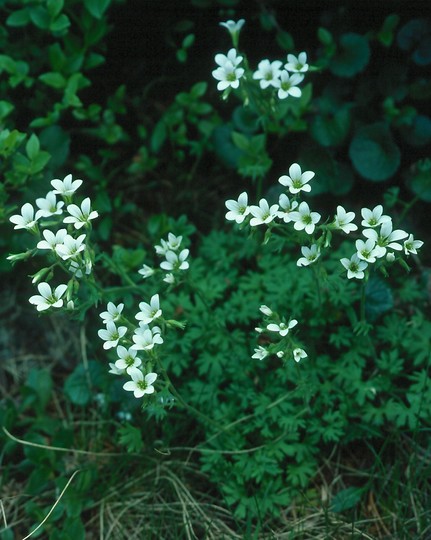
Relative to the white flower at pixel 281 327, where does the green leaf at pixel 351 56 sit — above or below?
above

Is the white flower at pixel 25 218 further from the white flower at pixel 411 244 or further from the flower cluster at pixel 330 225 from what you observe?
the white flower at pixel 411 244

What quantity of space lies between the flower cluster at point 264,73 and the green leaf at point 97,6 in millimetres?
668

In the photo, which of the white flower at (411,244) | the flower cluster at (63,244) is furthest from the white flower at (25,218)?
the white flower at (411,244)

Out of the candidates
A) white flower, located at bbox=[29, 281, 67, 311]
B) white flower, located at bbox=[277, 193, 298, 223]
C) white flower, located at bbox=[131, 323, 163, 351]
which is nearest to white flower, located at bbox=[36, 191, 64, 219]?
white flower, located at bbox=[29, 281, 67, 311]

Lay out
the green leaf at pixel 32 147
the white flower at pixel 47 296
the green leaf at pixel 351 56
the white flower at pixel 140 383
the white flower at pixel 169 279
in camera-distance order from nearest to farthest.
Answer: the white flower at pixel 140 383 < the white flower at pixel 47 296 < the white flower at pixel 169 279 < the green leaf at pixel 32 147 < the green leaf at pixel 351 56

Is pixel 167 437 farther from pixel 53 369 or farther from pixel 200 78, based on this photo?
pixel 200 78

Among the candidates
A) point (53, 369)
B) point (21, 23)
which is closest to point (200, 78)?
point (21, 23)

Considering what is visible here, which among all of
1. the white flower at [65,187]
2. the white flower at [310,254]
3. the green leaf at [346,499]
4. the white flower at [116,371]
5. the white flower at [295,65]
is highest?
the white flower at [295,65]

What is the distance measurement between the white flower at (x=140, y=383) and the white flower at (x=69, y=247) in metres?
0.48

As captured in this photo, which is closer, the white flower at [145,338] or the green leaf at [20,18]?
the white flower at [145,338]

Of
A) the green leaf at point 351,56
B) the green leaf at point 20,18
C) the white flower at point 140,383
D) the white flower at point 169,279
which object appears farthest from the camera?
the green leaf at point 351,56

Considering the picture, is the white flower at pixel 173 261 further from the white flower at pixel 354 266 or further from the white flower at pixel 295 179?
the white flower at pixel 354 266

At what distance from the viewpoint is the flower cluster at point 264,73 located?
3.16 metres

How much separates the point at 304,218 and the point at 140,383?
34.3 inches
